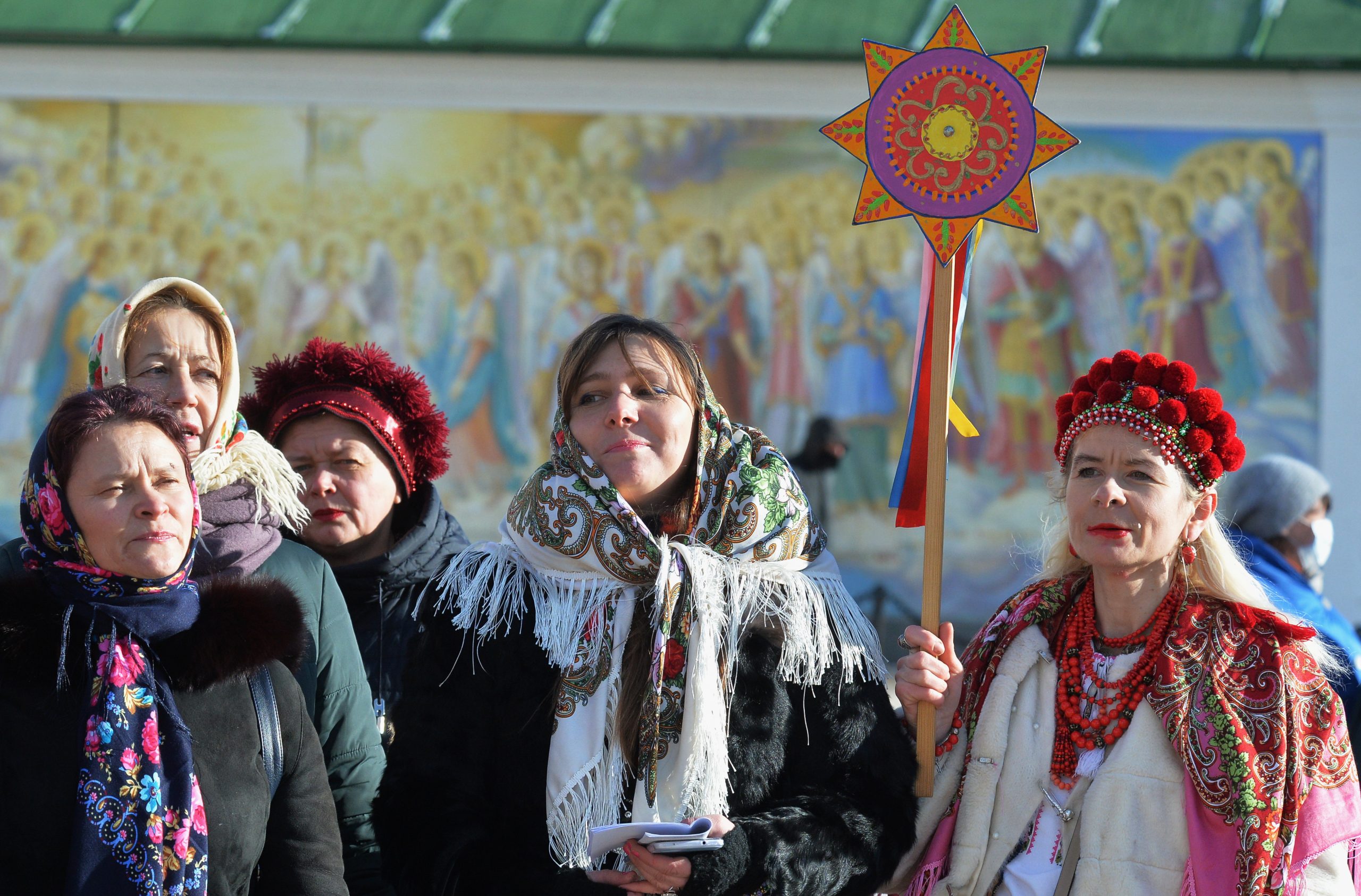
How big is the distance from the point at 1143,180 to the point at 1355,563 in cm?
346

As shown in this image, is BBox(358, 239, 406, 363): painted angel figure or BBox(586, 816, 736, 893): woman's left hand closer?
BBox(586, 816, 736, 893): woman's left hand

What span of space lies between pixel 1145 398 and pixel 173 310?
7.08 ft

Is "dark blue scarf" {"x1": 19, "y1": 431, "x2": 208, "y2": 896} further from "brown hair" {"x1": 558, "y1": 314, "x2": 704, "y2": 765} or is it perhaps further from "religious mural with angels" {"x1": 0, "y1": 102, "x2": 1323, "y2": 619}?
"religious mural with angels" {"x1": 0, "y1": 102, "x2": 1323, "y2": 619}

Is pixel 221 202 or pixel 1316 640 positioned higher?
pixel 221 202

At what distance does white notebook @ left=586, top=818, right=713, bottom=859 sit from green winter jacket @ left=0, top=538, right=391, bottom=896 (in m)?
0.68

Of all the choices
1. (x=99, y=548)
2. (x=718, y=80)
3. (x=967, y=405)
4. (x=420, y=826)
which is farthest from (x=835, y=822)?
(x=718, y=80)

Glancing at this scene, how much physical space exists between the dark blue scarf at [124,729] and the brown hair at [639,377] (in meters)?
0.78

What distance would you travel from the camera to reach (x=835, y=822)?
7.59 ft

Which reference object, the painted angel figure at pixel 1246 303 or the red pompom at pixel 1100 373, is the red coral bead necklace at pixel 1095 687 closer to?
the red pompom at pixel 1100 373

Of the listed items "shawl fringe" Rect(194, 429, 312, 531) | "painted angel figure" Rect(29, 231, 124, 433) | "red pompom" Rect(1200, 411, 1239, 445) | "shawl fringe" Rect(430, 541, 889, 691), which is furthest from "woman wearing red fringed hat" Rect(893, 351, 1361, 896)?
"painted angel figure" Rect(29, 231, 124, 433)

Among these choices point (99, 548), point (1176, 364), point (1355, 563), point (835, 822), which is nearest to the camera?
point (99, 548)

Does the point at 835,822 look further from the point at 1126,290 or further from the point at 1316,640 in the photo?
the point at 1126,290

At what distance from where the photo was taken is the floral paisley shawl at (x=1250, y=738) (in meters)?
2.38

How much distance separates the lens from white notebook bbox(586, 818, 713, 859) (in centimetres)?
216
